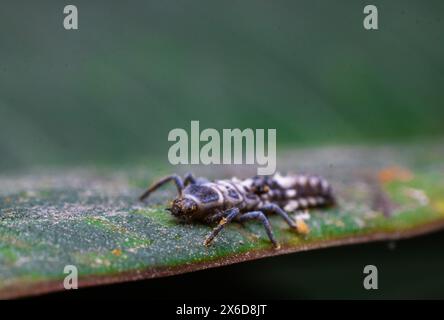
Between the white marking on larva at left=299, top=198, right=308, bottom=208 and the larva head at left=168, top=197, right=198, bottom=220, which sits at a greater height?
the white marking on larva at left=299, top=198, right=308, bottom=208

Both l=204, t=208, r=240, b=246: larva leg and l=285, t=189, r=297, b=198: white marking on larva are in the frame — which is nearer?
l=204, t=208, r=240, b=246: larva leg

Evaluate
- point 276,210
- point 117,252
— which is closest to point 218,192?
point 276,210

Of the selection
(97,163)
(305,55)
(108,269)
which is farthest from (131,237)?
(305,55)

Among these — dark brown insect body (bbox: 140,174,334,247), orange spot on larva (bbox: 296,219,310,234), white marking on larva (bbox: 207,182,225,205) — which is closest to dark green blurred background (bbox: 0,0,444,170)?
dark brown insect body (bbox: 140,174,334,247)

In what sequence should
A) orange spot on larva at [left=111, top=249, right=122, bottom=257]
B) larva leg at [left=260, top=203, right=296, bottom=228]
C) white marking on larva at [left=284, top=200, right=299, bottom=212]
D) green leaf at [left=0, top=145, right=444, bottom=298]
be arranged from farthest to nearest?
white marking on larva at [left=284, top=200, right=299, bottom=212] → larva leg at [left=260, top=203, right=296, bottom=228] → orange spot on larva at [left=111, top=249, right=122, bottom=257] → green leaf at [left=0, top=145, right=444, bottom=298]

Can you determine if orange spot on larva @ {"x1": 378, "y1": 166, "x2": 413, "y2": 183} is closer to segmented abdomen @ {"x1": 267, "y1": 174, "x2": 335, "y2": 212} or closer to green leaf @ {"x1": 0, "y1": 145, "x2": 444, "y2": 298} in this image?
green leaf @ {"x1": 0, "y1": 145, "x2": 444, "y2": 298}

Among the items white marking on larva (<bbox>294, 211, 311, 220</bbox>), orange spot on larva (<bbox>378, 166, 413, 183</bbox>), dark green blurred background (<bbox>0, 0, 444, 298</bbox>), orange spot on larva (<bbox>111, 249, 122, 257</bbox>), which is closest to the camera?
orange spot on larva (<bbox>111, 249, 122, 257</bbox>)

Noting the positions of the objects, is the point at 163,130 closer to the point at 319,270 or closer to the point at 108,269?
→ the point at 319,270

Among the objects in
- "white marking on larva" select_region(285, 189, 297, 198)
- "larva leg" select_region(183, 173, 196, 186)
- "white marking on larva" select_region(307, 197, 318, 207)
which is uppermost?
"larva leg" select_region(183, 173, 196, 186)
